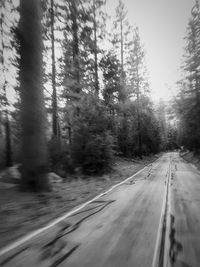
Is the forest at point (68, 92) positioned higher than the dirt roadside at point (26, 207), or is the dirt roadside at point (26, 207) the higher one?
the forest at point (68, 92)

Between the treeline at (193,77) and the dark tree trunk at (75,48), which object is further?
the treeline at (193,77)

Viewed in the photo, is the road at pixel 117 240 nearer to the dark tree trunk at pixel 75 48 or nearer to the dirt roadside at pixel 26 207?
the dirt roadside at pixel 26 207

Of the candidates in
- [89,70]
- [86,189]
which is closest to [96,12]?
[89,70]

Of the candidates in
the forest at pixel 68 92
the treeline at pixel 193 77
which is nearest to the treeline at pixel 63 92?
the forest at pixel 68 92

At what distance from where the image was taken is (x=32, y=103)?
9719 mm

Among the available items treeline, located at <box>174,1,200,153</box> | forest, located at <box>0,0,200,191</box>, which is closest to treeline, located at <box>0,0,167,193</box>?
forest, located at <box>0,0,200,191</box>

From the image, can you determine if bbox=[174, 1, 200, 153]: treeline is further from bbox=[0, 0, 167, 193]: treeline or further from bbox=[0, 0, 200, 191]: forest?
bbox=[0, 0, 167, 193]: treeline

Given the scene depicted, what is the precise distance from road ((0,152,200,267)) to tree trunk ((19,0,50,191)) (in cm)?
259

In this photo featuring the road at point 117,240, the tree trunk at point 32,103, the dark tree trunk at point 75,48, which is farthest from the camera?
the dark tree trunk at point 75,48

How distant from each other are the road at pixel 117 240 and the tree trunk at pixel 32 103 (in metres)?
2.59

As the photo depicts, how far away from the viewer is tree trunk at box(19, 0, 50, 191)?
950 cm

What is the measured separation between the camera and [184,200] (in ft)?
30.9

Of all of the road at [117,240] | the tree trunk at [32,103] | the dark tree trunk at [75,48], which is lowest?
the road at [117,240]

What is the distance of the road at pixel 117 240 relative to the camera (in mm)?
4137
